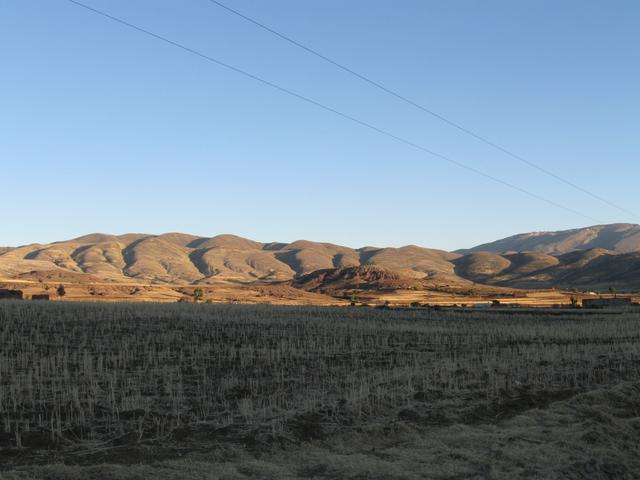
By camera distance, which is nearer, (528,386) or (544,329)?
(528,386)

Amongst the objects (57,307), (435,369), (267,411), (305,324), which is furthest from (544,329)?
(57,307)

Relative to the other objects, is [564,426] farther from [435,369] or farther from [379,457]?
A: [435,369]

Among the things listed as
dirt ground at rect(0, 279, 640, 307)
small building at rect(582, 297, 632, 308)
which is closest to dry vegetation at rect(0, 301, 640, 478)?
small building at rect(582, 297, 632, 308)

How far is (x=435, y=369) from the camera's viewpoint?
1912 centimetres

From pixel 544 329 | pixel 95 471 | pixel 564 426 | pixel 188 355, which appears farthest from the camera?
pixel 544 329

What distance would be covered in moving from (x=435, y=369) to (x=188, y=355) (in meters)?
8.62

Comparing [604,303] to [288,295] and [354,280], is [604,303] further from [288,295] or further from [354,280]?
[354,280]

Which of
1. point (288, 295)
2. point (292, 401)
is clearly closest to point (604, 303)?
point (288, 295)

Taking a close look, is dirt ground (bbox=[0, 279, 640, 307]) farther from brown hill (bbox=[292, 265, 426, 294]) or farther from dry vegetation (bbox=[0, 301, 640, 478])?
dry vegetation (bbox=[0, 301, 640, 478])

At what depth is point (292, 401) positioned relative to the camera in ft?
48.0

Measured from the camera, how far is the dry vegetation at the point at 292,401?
9.91 m

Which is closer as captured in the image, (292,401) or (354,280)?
(292,401)


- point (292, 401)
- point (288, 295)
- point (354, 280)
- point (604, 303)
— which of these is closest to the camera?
point (292, 401)

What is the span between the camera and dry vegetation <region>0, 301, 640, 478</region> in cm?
991
